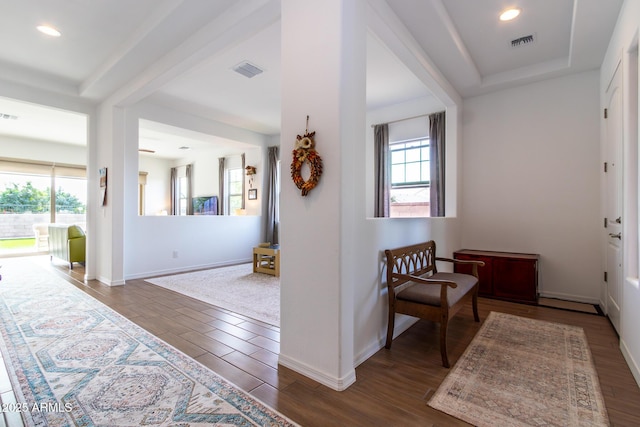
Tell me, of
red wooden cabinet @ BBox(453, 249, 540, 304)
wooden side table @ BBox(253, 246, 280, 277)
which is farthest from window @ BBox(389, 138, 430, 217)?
wooden side table @ BBox(253, 246, 280, 277)

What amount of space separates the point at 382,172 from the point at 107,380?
174 inches

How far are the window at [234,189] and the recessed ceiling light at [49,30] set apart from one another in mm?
4892

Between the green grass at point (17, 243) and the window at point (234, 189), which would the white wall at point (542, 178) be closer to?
the window at point (234, 189)

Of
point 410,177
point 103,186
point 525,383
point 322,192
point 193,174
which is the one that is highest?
point 193,174

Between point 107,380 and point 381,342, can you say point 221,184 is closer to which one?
point 107,380

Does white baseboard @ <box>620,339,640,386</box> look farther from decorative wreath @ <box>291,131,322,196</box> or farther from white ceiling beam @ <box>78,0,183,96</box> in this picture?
white ceiling beam @ <box>78,0,183,96</box>

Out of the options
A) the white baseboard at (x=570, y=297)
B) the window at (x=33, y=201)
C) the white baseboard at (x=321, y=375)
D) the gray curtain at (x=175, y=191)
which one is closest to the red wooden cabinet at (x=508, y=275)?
the white baseboard at (x=570, y=297)

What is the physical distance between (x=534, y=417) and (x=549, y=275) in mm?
2946

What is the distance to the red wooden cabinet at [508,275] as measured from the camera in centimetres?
362

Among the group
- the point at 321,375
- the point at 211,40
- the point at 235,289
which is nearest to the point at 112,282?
the point at 235,289

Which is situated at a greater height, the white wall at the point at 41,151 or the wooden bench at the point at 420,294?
the white wall at the point at 41,151

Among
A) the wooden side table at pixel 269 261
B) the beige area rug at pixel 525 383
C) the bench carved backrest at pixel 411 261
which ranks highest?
the bench carved backrest at pixel 411 261

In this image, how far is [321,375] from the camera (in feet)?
6.35

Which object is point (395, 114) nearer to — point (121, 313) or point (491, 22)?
point (491, 22)
